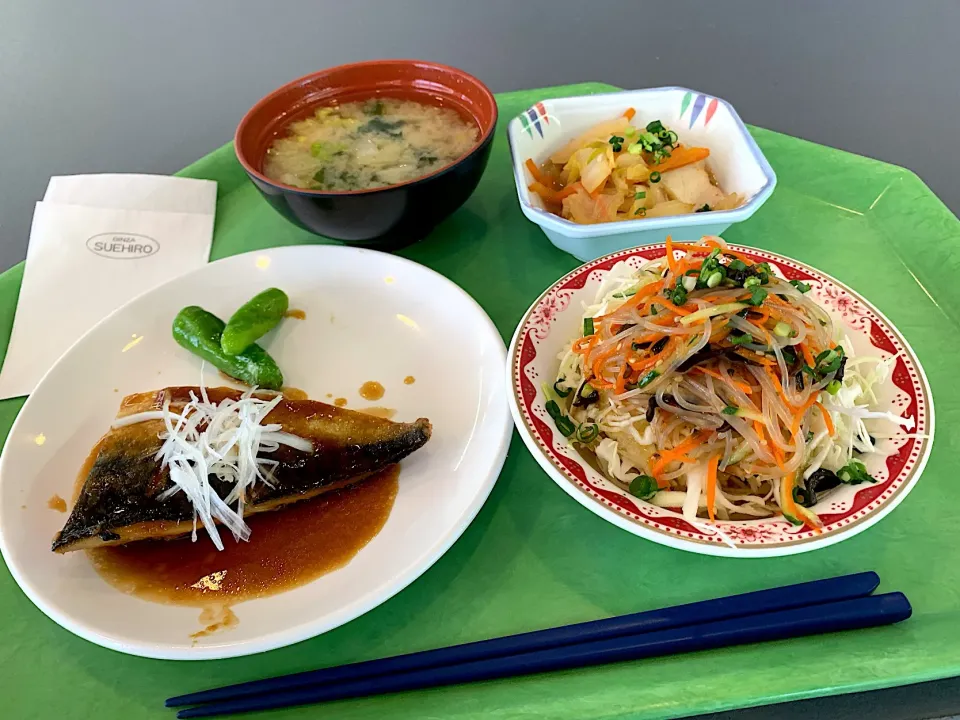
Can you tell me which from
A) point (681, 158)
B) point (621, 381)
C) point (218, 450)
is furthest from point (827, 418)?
point (218, 450)

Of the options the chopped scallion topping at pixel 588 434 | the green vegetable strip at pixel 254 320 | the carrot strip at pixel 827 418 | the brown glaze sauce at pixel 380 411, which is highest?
the carrot strip at pixel 827 418

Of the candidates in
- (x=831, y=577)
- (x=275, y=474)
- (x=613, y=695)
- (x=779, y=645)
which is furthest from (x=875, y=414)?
(x=275, y=474)

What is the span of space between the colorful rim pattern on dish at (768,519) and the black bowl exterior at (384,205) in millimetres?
496

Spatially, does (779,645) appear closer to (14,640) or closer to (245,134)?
(14,640)

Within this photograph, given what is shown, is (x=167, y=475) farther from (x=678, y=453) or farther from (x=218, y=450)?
(x=678, y=453)

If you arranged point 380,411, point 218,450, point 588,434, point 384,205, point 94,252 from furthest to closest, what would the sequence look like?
point 94,252 → point 384,205 → point 380,411 → point 218,450 → point 588,434

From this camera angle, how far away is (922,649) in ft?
3.85

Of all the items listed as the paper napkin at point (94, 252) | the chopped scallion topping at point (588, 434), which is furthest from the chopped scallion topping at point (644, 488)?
the paper napkin at point (94, 252)

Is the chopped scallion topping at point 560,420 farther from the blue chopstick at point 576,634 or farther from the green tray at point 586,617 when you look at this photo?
the blue chopstick at point 576,634

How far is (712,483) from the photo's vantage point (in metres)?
1.28

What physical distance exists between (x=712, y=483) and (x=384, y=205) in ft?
3.72

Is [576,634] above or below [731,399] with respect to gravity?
below

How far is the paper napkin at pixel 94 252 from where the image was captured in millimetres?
1935

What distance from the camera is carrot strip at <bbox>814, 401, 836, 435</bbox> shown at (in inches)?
51.6
